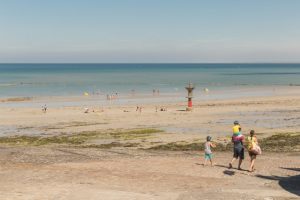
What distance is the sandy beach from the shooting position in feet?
52.4

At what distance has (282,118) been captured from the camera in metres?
42.4

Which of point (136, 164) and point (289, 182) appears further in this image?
point (136, 164)

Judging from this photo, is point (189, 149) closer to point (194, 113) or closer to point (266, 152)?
point (266, 152)

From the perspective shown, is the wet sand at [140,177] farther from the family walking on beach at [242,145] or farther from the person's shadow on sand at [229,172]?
the family walking on beach at [242,145]

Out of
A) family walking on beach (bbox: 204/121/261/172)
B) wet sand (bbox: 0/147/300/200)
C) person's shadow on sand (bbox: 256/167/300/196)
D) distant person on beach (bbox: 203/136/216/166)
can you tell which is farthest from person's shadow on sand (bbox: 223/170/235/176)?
distant person on beach (bbox: 203/136/216/166)

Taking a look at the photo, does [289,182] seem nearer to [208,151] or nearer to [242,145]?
[242,145]

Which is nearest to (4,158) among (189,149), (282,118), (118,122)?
(189,149)

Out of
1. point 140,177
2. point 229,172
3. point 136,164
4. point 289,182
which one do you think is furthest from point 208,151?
point 289,182

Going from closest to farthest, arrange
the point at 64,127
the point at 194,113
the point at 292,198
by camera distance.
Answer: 1. the point at 292,198
2. the point at 64,127
3. the point at 194,113

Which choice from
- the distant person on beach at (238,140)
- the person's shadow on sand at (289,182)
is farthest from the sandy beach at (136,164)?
the distant person on beach at (238,140)

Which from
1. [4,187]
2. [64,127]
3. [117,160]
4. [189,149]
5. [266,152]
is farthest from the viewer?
[64,127]

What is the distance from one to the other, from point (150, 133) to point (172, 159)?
39.7ft

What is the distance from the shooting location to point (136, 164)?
20.6 metres

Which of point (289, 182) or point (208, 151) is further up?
A: point (208, 151)
